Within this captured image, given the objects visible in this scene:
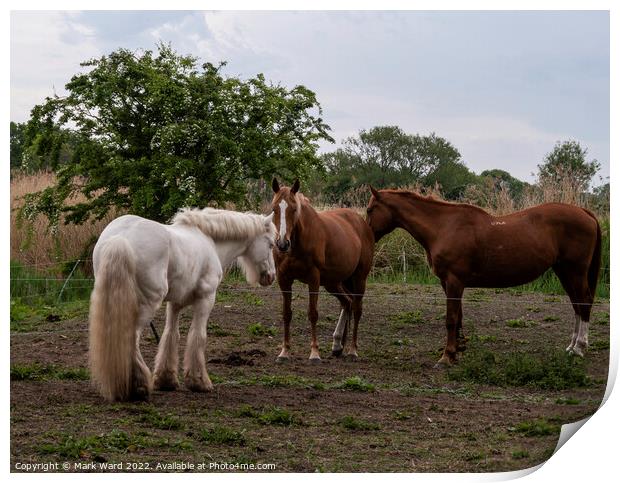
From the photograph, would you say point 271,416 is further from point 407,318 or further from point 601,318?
point 601,318

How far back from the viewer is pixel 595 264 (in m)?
8.15

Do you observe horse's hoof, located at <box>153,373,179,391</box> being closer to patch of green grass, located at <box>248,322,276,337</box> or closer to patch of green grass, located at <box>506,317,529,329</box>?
patch of green grass, located at <box>248,322,276,337</box>

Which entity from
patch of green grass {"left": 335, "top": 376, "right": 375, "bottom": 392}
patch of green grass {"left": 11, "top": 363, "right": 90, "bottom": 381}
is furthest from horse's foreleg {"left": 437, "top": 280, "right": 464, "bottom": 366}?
patch of green grass {"left": 11, "top": 363, "right": 90, "bottom": 381}

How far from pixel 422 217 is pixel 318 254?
3.71ft

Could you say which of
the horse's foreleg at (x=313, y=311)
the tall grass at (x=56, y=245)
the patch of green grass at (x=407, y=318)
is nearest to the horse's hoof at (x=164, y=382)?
the tall grass at (x=56, y=245)

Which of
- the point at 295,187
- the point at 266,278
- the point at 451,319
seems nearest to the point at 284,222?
the point at 295,187

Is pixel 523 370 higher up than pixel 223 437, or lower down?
higher up

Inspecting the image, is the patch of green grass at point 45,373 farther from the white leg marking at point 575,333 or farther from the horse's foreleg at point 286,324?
the white leg marking at point 575,333

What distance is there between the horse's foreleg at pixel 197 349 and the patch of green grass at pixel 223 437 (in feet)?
3.58

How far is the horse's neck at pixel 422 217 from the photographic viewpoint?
8188mm

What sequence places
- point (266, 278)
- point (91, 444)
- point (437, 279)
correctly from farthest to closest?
point (437, 279), point (266, 278), point (91, 444)

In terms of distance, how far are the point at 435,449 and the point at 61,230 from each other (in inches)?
178

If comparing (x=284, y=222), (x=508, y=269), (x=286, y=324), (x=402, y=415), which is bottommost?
(x=402, y=415)
